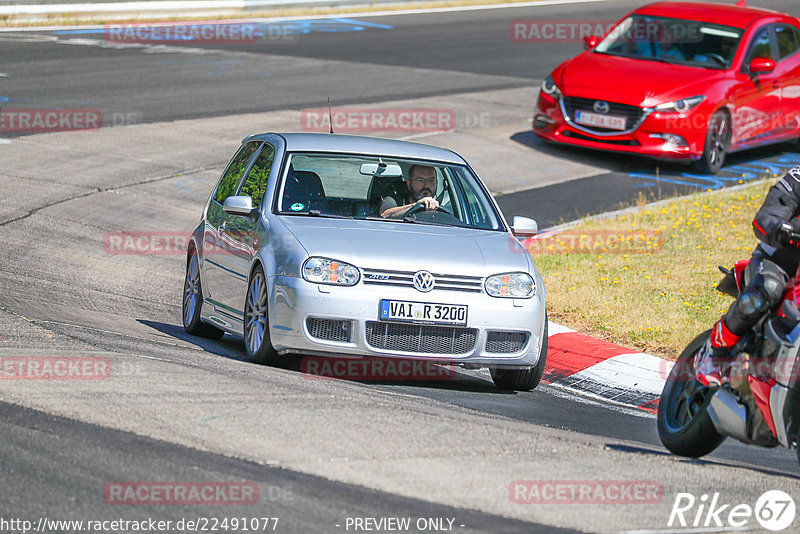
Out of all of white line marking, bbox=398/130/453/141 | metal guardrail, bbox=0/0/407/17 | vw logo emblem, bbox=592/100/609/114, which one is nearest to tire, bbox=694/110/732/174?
vw logo emblem, bbox=592/100/609/114

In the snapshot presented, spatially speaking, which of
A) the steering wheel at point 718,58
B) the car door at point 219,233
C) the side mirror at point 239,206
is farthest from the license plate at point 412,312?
the steering wheel at point 718,58

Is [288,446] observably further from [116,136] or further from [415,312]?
[116,136]

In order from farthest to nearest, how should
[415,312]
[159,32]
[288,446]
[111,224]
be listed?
[159,32], [111,224], [415,312], [288,446]

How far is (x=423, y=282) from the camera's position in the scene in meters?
7.81

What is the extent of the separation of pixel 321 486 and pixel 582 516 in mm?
1073

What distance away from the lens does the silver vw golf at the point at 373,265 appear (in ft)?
25.6

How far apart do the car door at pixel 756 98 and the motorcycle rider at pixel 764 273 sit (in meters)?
12.0

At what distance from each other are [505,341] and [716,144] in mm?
10466

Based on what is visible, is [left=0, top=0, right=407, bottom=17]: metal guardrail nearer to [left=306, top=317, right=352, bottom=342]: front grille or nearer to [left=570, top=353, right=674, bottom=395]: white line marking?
[left=570, top=353, right=674, bottom=395]: white line marking

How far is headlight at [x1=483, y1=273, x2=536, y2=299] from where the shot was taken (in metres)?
8.00

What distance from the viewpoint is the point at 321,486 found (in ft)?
17.5

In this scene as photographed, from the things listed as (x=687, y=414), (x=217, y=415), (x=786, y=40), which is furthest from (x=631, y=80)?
(x=217, y=415)

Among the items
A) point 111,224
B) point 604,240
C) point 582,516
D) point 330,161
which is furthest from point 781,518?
point 111,224

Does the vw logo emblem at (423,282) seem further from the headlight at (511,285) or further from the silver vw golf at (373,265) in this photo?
the headlight at (511,285)
